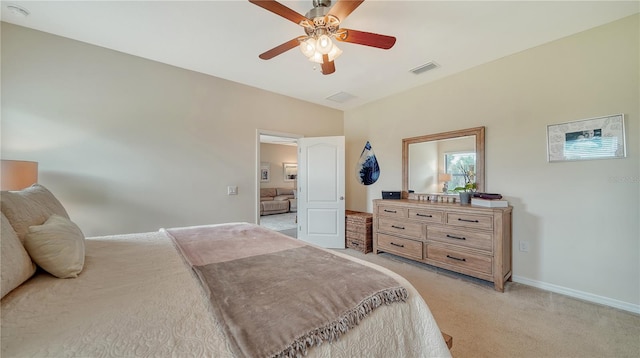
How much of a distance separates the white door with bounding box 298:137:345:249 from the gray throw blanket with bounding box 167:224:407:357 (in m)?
2.47

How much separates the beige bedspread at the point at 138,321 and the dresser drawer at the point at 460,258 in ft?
6.19

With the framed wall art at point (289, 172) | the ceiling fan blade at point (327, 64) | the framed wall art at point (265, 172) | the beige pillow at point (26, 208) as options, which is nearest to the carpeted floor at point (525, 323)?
the ceiling fan blade at point (327, 64)

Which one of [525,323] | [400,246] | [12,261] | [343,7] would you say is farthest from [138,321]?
[400,246]

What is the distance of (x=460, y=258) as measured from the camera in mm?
2602

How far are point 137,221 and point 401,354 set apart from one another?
305cm

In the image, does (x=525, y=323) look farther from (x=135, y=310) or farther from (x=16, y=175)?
(x=16, y=175)

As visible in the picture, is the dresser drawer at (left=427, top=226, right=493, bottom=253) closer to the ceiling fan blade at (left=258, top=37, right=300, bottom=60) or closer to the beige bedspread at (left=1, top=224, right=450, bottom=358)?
the beige bedspread at (left=1, top=224, right=450, bottom=358)

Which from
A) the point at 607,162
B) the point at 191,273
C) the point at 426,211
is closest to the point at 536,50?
the point at 607,162

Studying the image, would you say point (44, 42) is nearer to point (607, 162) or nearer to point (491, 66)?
point (491, 66)

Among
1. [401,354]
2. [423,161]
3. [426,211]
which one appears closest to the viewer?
[401,354]

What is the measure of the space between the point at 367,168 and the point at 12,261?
3998mm

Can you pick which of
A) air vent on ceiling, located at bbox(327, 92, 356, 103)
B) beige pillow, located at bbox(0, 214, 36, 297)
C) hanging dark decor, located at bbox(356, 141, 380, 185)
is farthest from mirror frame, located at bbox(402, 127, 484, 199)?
beige pillow, located at bbox(0, 214, 36, 297)

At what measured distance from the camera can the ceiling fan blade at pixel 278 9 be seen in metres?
1.44

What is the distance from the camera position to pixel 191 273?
1.11 m
